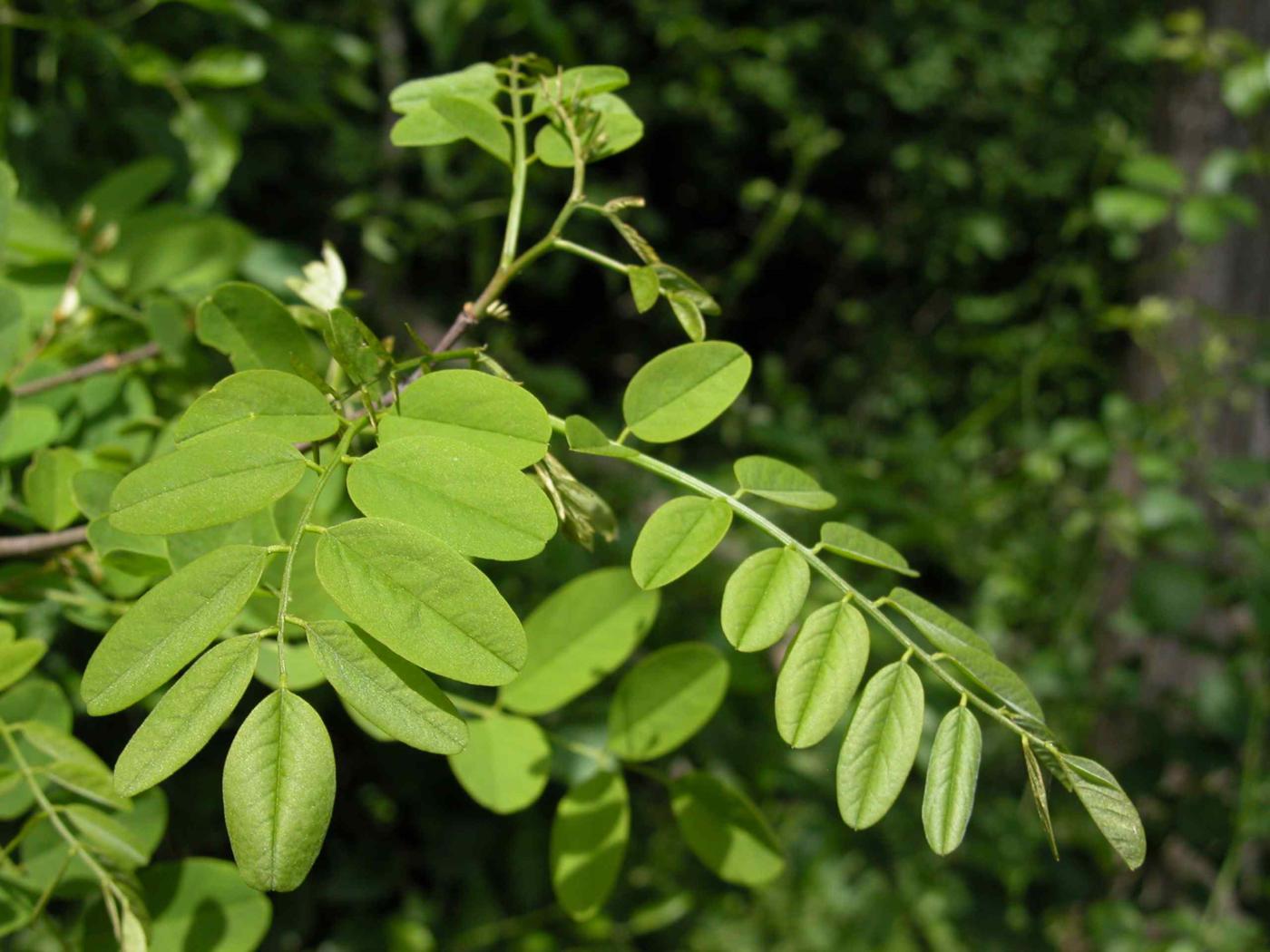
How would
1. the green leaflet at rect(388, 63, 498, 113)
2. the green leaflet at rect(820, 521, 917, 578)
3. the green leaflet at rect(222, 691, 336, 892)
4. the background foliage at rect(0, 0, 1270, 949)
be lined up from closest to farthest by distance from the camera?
the green leaflet at rect(222, 691, 336, 892), the green leaflet at rect(820, 521, 917, 578), the green leaflet at rect(388, 63, 498, 113), the background foliage at rect(0, 0, 1270, 949)

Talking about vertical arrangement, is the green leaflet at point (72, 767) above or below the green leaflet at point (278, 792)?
below

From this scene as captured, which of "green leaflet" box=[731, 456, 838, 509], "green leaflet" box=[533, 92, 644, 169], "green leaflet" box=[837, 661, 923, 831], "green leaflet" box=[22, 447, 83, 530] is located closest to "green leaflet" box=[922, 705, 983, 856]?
"green leaflet" box=[837, 661, 923, 831]

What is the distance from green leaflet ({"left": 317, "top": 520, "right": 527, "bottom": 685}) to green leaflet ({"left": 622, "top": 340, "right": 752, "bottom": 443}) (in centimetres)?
15

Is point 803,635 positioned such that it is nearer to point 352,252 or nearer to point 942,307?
point 352,252

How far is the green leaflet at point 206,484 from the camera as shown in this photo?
0.41 m

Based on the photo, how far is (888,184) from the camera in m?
2.55

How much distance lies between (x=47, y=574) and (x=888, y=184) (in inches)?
92.1

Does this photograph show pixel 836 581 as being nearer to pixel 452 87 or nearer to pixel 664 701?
pixel 664 701

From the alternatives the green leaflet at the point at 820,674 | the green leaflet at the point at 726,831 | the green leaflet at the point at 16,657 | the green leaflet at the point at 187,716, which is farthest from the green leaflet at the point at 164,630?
the green leaflet at the point at 726,831

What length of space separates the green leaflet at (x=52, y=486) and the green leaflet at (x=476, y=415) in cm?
23

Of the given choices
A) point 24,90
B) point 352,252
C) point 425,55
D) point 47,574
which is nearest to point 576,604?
point 47,574

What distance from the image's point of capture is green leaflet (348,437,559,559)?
1.36ft

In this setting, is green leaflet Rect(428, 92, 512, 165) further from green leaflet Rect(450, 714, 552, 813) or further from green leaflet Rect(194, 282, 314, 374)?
green leaflet Rect(450, 714, 552, 813)

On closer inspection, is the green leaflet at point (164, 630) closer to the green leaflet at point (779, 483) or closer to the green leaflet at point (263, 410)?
the green leaflet at point (263, 410)
